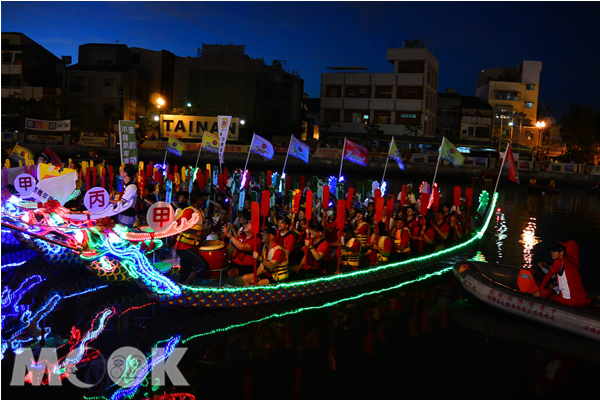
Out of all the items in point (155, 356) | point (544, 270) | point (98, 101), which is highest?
point (98, 101)

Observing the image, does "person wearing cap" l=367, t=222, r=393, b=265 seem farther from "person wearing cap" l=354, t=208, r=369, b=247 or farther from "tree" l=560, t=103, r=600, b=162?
"tree" l=560, t=103, r=600, b=162

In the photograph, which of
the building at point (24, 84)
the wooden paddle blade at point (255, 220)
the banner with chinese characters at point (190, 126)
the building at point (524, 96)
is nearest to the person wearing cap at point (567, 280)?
the wooden paddle blade at point (255, 220)

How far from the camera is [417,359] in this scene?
8.49 m

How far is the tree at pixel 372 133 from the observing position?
5766 cm

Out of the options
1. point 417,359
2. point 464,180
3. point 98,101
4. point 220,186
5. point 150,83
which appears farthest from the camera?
point 150,83

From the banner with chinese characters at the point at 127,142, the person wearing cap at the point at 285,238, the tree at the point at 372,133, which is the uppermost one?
the tree at the point at 372,133

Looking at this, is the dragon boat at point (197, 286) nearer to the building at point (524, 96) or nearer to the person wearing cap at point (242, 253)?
the person wearing cap at point (242, 253)

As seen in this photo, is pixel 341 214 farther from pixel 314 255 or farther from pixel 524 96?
pixel 524 96

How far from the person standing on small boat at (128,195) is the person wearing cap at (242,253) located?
2359 mm

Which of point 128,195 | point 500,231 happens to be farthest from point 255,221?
point 500,231

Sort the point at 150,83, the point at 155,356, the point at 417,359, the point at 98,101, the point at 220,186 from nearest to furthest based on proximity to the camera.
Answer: the point at 155,356, the point at 417,359, the point at 220,186, the point at 98,101, the point at 150,83

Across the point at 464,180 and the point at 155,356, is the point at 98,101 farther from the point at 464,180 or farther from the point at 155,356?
the point at 155,356

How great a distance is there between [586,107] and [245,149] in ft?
129

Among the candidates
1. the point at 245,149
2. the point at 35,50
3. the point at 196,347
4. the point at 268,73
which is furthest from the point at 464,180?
the point at 35,50
